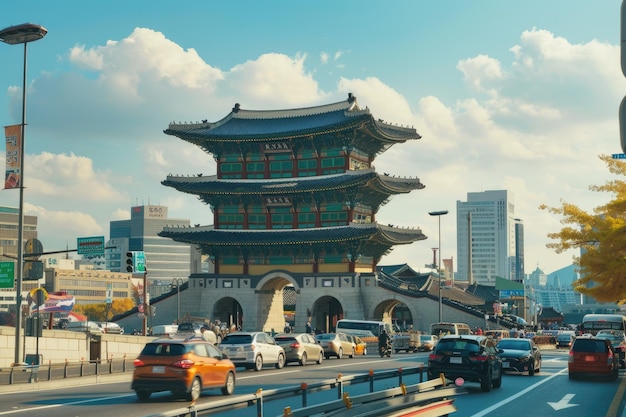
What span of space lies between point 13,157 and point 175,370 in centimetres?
1526

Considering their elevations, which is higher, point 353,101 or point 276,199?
point 353,101

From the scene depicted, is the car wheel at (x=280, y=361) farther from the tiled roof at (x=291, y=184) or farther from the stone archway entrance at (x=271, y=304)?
the stone archway entrance at (x=271, y=304)

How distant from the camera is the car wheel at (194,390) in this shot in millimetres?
22344

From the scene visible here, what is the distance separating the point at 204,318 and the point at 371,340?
2964 centimetres

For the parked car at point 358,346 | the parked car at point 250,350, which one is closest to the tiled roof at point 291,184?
the parked car at point 358,346

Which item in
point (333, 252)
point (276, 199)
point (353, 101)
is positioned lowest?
point (333, 252)

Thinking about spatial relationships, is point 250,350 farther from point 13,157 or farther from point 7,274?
point 13,157

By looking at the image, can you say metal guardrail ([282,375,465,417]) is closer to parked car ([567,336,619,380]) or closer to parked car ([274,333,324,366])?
parked car ([567,336,619,380])

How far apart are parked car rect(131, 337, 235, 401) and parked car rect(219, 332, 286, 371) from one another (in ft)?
35.1

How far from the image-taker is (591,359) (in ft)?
106

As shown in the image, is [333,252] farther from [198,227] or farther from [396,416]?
[396,416]

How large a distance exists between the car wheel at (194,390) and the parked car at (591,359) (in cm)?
1572

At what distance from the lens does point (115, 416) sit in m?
19.2

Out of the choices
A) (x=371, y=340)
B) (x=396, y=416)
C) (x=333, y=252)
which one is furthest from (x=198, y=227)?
(x=396, y=416)
